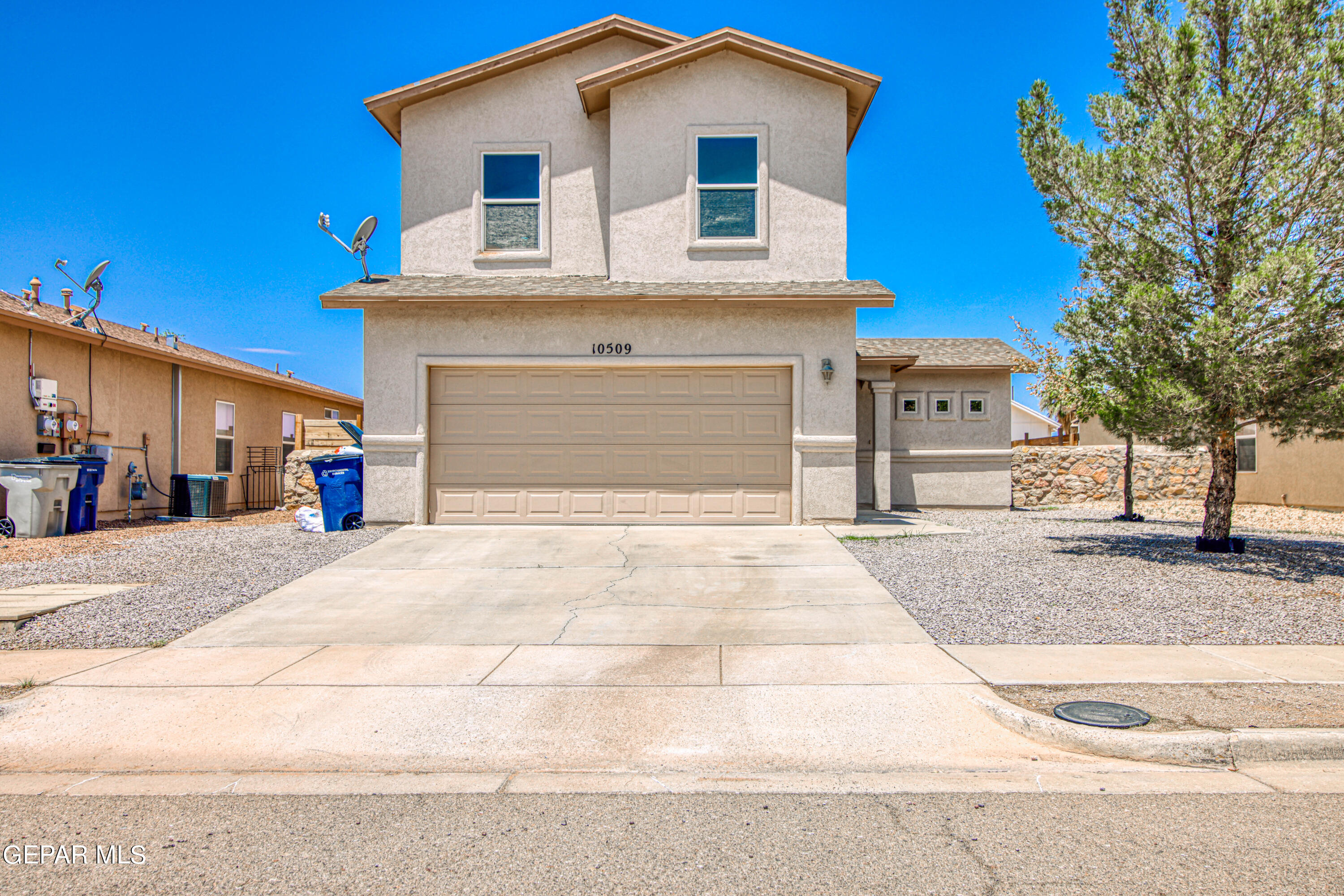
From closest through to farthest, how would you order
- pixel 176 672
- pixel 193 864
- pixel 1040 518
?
pixel 193 864, pixel 176 672, pixel 1040 518

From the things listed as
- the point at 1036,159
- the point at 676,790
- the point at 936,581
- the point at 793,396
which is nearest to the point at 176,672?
the point at 676,790

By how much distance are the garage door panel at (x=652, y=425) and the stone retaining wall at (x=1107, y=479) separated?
33.4 feet

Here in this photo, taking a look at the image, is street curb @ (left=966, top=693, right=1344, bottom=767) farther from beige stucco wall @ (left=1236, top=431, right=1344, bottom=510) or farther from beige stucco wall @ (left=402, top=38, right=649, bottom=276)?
beige stucco wall @ (left=1236, top=431, right=1344, bottom=510)

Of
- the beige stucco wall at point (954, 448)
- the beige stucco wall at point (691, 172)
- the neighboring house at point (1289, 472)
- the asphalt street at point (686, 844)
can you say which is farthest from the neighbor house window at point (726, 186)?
the asphalt street at point (686, 844)

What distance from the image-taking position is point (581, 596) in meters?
8.23

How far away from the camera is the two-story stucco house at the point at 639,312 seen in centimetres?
1223

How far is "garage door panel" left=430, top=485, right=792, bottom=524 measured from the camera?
40.4 feet

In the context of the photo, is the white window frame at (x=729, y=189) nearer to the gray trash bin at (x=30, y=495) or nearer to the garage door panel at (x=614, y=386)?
the garage door panel at (x=614, y=386)

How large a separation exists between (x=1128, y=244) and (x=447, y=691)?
9135mm

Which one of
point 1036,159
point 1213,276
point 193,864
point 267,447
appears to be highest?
point 1036,159

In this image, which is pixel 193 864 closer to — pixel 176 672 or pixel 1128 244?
pixel 176 672

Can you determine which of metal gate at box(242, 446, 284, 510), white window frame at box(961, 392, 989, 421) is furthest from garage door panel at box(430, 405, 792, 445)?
metal gate at box(242, 446, 284, 510)

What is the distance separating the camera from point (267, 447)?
844 inches

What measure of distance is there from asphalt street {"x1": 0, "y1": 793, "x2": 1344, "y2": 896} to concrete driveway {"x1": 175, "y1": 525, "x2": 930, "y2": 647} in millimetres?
2786
